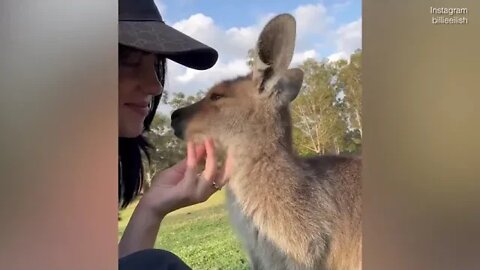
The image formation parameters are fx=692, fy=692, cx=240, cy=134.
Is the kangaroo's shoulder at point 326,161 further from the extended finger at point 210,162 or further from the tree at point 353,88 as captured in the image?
the extended finger at point 210,162

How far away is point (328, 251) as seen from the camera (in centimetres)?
255

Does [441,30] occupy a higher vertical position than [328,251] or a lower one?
higher

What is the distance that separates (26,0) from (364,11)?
1.20m

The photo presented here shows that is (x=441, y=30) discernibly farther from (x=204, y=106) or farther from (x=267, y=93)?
(x=204, y=106)

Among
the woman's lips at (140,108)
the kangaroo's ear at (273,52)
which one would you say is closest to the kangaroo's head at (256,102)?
the kangaroo's ear at (273,52)

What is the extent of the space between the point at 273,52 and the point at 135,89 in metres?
0.51

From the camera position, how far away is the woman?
8.04 feet

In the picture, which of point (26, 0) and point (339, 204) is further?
point (339, 204)

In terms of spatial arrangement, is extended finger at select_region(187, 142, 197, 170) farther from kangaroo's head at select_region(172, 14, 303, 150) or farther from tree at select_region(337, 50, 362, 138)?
tree at select_region(337, 50, 362, 138)

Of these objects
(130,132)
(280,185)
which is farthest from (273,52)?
(130,132)

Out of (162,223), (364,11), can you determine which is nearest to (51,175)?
(162,223)

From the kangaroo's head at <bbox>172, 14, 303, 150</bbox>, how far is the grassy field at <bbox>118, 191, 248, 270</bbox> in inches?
9.6

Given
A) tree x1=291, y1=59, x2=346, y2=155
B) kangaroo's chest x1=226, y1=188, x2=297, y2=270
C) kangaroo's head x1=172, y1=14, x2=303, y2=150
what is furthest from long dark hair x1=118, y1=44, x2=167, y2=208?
tree x1=291, y1=59, x2=346, y2=155

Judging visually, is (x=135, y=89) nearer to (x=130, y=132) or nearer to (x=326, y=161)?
(x=130, y=132)
